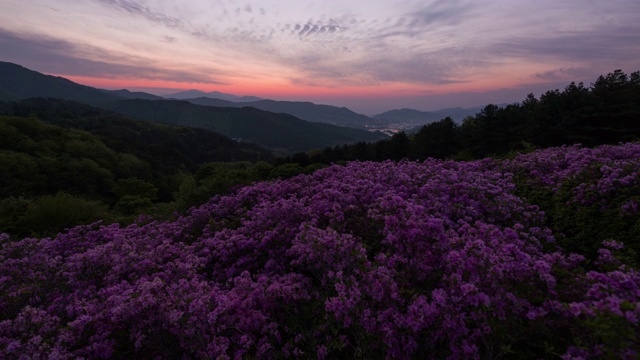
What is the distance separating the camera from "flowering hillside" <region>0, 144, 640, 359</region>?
3197 millimetres

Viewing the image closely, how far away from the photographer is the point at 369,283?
381 centimetres

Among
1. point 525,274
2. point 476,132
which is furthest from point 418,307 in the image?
point 476,132

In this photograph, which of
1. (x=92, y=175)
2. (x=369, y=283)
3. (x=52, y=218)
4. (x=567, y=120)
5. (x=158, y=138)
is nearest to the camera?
(x=369, y=283)

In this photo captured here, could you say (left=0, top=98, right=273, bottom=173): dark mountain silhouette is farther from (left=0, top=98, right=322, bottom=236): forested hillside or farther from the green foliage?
the green foliage

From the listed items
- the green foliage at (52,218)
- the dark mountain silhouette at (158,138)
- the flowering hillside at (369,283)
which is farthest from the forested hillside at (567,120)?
the dark mountain silhouette at (158,138)

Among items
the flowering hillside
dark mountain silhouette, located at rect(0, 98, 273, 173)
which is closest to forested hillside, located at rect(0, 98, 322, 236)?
dark mountain silhouette, located at rect(0, 98, 273, 173)

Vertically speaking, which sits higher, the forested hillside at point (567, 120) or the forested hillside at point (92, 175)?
the forested hillside at point (567, 120)

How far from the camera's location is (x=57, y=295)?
5.61 m

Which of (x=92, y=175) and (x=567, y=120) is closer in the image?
(x=567, y=120)

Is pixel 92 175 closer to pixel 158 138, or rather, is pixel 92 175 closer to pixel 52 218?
pixel 52 218

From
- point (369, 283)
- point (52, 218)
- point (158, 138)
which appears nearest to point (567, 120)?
point (369, 283)

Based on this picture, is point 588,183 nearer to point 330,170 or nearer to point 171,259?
point 330,170

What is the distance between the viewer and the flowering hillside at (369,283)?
10.5 feet

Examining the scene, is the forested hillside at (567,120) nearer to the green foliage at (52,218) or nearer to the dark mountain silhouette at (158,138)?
the green foliage at (52,218)
